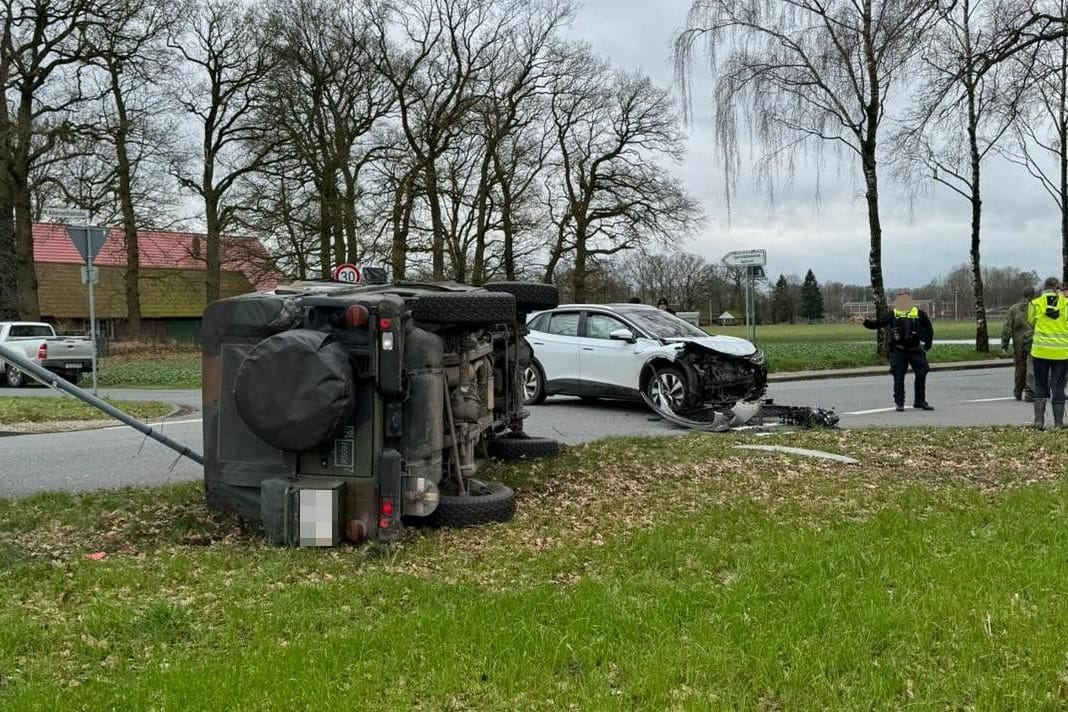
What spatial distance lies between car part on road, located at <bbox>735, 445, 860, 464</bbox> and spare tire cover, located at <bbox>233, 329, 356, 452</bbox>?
451cm

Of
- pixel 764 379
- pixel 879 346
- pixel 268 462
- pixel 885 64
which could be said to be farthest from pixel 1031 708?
pixel 879 346

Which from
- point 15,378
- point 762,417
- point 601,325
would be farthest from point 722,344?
point 15,378

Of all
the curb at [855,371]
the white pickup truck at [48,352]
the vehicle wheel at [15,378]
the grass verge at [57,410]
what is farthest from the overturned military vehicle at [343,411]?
the vehicle wheel at [15,378]

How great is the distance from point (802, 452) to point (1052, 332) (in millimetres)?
4262

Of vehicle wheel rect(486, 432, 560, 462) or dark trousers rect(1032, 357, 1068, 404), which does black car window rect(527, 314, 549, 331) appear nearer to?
vehicle wheel rect(486, 432, 560, 462)

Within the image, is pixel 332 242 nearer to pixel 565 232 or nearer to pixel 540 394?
pixel 565 232

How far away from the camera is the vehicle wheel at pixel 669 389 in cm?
1150

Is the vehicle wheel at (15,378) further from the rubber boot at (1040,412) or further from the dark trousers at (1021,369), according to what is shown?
the rubber boot at (1040,412)

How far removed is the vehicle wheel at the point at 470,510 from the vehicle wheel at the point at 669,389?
252 inches

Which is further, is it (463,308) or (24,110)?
(24,110)

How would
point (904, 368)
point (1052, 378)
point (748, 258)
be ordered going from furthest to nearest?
point (748, 258) → point (904, 368) → point (1052, 378)

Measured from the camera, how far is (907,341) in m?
13.1

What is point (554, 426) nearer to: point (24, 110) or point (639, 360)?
point (639, 360)

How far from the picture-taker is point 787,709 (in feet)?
9.51
